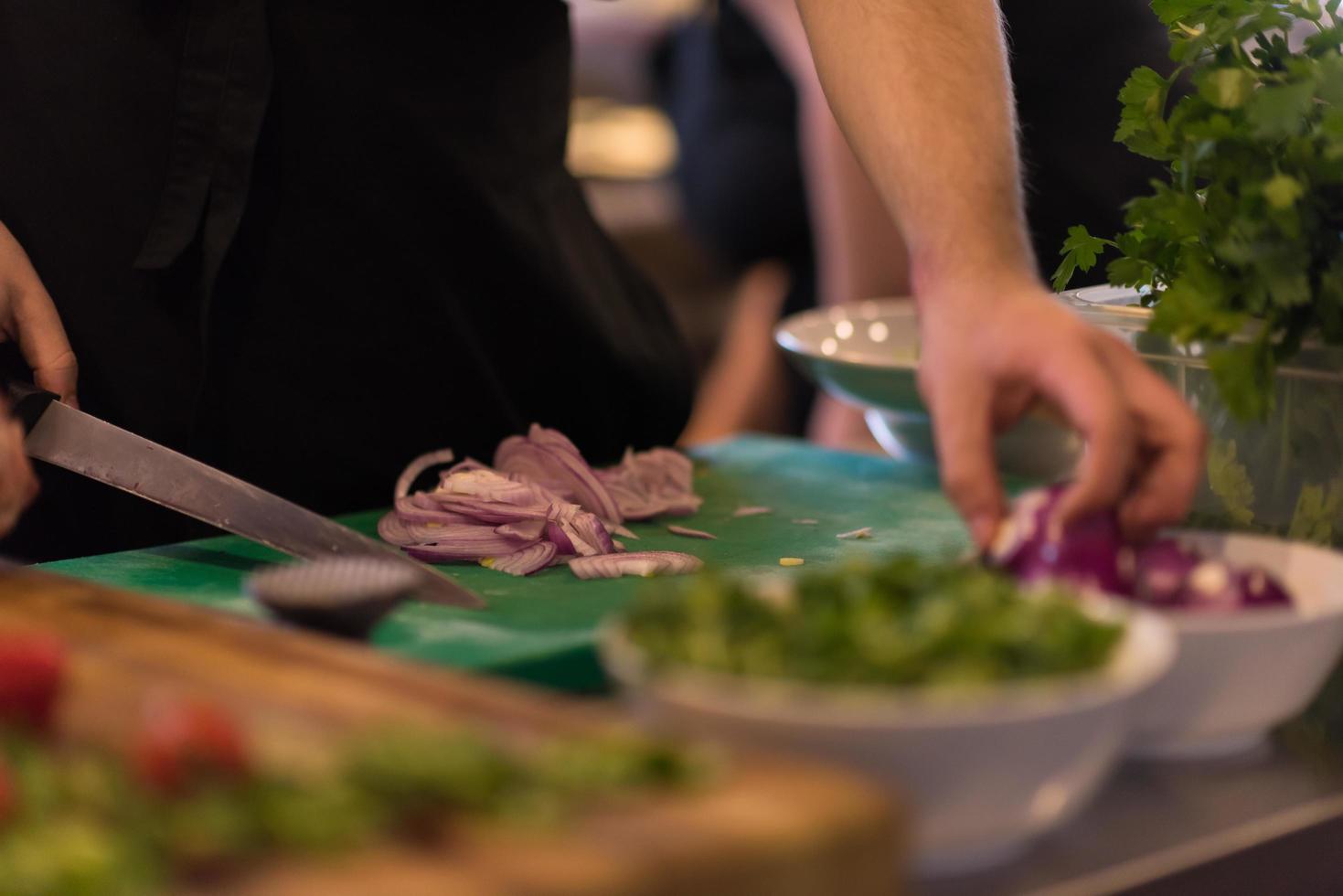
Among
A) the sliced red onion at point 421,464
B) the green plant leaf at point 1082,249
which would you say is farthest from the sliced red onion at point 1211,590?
the sliced red onion at point 421,464

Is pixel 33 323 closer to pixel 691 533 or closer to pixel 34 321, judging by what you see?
pixel 34 321

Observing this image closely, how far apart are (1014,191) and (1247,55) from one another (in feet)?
0.67

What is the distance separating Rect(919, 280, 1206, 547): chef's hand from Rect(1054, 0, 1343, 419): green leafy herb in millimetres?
114

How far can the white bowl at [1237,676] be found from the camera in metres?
0.87

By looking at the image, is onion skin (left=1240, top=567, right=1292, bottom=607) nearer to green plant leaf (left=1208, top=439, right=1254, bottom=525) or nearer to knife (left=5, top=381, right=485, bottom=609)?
green plant leaf (left=1208, top=439, right=1254, bottom=525)

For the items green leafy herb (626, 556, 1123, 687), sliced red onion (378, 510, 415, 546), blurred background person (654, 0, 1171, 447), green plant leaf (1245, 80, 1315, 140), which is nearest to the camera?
green leafy herb (626, 556, 1123, 687)

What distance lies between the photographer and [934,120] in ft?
4.02

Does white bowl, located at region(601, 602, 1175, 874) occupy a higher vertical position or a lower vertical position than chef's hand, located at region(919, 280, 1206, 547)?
lower

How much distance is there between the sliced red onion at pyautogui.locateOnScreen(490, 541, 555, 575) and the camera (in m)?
1.32

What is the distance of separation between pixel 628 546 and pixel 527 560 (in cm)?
12

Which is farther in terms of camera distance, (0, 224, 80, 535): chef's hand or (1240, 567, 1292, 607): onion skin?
(0, 224, 80, 535): chef's hand

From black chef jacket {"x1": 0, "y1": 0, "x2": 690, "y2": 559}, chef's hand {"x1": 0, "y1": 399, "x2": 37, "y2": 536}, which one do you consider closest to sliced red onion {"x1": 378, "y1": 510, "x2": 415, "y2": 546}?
black chef jacket {"x1": 0, "y1": 0, "x2": 690, "y2": 559}

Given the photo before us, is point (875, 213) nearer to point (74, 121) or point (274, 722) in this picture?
point (74, 121)

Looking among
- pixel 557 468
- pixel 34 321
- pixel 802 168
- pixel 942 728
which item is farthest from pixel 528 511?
pixel 802 168
